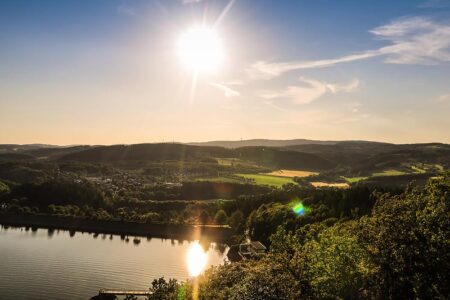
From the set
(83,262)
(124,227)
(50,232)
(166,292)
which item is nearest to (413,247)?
(166,292)

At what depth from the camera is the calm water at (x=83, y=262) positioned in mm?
69250

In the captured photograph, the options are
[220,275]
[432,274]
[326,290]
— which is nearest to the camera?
[432,274]

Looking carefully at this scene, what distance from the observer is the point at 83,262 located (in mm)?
91625

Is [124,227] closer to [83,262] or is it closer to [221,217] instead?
[221,217]

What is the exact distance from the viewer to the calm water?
227ft

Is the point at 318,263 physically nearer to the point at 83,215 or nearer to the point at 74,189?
the point at 83,215

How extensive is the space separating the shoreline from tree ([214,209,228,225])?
19.2ft

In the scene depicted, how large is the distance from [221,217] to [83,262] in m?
58.9

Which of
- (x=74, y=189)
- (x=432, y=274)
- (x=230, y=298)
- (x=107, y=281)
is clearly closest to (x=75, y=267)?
(x=107, y=281)

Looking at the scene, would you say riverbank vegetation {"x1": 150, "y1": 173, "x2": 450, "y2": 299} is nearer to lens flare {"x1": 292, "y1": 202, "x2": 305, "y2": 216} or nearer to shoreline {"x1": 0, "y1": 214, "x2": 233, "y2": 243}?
lens flare {"x1": 292, "y1": 202, "x2": 305, "y2": 216}

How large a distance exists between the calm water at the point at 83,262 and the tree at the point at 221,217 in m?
18.5

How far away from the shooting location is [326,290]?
29656mm

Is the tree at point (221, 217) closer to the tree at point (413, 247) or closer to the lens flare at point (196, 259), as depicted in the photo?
the lens flare at point (196, 259)

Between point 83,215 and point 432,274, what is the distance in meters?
146
